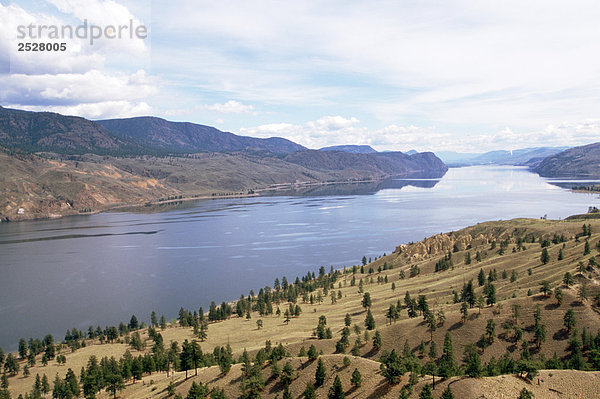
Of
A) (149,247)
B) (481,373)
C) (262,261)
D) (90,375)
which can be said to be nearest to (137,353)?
(90,375)

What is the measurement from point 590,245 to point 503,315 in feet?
133

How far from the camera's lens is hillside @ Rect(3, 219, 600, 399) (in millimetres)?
45375

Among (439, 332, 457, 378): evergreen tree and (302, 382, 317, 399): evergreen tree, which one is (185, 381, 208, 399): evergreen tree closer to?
(302, 382, 317, 399): evergreen tree

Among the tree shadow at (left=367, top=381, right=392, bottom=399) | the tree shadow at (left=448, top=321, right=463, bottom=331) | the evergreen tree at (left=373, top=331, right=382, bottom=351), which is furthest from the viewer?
the tree shadow at (left=448, top=321, right=463, bottom=331)

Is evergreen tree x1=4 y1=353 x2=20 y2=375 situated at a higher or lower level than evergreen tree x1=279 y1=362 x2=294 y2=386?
lower

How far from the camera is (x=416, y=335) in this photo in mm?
63719

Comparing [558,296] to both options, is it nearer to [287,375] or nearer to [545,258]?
[545,258]

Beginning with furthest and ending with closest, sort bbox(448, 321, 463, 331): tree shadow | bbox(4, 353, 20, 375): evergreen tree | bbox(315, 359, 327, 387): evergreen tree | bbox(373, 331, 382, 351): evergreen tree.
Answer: bbox(4, 353, 20, 375): evergreen tree
bbox(448, 321, 463, 331): tree shadow
bbox(373, 331, 382, 351): evergreen tree
bbox(315, 359, 327, 387): evergreen tree

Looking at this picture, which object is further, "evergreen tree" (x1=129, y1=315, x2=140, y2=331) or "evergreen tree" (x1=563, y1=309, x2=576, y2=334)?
"evergreen tree" (x1=129, y1=315, x2=140, y2=331)

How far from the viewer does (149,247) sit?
176375 mm

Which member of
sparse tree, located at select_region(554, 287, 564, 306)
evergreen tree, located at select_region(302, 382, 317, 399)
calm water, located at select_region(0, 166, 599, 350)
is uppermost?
sparse tree, located at select_region(554, 287, 564, 306)

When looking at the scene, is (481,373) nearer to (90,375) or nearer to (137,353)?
(90,375)

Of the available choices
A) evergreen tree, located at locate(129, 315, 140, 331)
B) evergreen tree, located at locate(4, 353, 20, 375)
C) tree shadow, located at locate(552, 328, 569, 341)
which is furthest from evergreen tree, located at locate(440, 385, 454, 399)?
evergreen tree, located at locate(129, 315, 140, 331)

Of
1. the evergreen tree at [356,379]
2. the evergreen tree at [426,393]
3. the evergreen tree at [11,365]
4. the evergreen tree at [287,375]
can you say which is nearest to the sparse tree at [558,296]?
the evergreen tree at [426,393]
